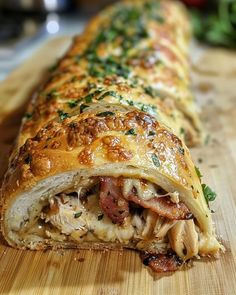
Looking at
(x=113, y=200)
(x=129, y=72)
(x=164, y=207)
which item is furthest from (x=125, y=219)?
(x=129, y=72)

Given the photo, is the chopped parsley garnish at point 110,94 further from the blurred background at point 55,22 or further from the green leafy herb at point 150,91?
the blurred background at point 55,22

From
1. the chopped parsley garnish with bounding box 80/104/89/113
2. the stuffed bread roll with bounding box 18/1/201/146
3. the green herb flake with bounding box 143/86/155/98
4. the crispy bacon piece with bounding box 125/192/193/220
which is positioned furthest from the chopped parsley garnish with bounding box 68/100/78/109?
the crispy bacon piece with bounding box 125/192/193/220

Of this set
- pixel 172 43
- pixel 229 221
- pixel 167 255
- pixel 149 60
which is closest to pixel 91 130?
pixel 167 255

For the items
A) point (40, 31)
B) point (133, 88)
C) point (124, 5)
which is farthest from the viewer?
point (40, 31)

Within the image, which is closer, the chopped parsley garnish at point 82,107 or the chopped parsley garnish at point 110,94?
the chopped parsley garnish at point 82,107

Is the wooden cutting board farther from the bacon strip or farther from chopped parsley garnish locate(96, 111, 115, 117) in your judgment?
chopped parsley garnish locate(96, 111, 115, 117)

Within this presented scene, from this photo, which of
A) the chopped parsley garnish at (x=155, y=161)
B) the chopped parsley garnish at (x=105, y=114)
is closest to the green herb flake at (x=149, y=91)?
the chopped parsley garnish at (x=105, y=114)

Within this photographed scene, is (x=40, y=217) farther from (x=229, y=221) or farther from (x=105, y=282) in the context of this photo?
(x=229, y=221)
